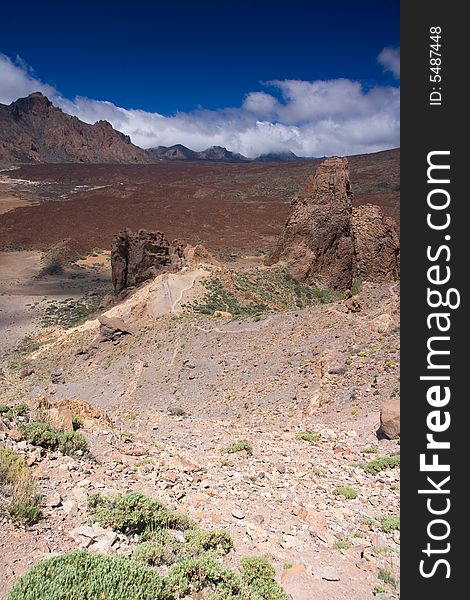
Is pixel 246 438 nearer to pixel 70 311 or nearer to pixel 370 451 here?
pixel 370 451

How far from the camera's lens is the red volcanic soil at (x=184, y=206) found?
50.4 m

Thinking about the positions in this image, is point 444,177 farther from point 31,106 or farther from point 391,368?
point 31,106

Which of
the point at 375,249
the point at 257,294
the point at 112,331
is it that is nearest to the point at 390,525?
the point at 112,331

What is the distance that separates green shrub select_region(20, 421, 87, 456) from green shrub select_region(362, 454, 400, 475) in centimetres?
387

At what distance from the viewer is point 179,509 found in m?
4.86

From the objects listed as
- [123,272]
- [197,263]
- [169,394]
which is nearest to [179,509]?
[169,394]

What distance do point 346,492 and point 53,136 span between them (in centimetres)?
20008

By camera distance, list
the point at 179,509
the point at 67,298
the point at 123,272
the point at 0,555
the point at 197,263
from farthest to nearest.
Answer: the point at 67,298 < the point at 123,272 < the point at 197,263 < the point at 179,509 < the point at 0,555

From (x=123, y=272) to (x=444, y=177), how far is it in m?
21.4

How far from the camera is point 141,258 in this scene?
22922mm

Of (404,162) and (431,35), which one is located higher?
(431,35)

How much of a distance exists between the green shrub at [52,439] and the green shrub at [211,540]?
2297 mm

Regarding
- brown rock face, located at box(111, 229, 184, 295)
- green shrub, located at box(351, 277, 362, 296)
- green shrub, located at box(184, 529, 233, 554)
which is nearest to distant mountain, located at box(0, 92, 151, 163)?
brown rock face, located at box(111, 229, 184, 295)

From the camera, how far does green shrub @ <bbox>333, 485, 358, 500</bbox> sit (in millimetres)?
5402
